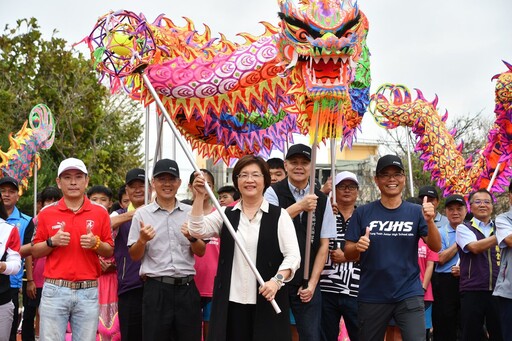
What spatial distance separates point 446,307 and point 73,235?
3.98 m

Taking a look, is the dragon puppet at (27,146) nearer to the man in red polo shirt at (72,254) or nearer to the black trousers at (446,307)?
the man in red polo shirt at (72,254)

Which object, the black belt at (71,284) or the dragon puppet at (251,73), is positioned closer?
the black belt at (71,284)

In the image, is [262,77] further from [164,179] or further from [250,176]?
[250,176]

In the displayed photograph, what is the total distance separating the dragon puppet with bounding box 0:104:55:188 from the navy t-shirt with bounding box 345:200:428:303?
5.39 meters

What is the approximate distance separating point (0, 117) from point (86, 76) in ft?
8.32

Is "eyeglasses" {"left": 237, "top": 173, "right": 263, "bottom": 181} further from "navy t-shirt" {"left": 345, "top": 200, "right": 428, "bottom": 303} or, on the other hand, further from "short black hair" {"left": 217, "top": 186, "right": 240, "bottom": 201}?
"short black hair" {"left": 217, "top": 186, "right": 240, "bottom": 201}

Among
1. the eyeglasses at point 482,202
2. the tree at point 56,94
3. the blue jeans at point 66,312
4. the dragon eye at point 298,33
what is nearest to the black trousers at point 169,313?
the blue jeans at point 66,312

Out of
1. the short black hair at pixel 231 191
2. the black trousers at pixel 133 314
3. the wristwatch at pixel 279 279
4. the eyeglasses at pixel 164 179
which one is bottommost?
the black trousers at pixel 133 314

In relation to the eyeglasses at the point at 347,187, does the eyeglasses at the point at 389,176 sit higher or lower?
lower

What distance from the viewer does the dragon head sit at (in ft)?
17.2

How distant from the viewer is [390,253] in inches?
192

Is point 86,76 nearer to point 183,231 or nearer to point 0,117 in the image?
point 0,117

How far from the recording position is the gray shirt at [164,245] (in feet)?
16.6

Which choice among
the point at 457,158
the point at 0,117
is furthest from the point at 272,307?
the point at 0,117
